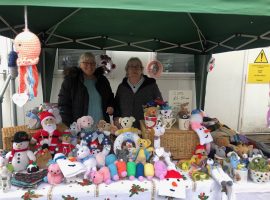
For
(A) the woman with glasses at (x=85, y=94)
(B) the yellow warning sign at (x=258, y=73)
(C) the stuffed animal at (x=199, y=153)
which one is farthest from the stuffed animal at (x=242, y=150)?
(B) the yellow warning sign at (x=258, y=73)

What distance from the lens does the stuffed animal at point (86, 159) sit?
1264 millimetres

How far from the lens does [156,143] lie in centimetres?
145

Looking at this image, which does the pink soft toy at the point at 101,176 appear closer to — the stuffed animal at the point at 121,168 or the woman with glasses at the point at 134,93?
the stuffed animal at the point at 121,168

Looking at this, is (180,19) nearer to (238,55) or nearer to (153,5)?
(153,5)

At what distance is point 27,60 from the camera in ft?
3.33

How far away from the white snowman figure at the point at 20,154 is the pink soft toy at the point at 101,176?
1.22 feet

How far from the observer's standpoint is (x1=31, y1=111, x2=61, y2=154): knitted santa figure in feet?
4.85

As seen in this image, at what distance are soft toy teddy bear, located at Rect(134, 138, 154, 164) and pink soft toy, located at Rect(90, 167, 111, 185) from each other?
18cm

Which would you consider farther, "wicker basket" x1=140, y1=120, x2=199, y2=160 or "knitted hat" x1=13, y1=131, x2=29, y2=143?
"wicker basket" x1=140, y1=120, x2=199, y2=160

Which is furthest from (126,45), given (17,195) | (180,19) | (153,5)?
(17,195)

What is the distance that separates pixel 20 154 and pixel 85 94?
0.89m

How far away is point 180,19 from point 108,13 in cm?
66

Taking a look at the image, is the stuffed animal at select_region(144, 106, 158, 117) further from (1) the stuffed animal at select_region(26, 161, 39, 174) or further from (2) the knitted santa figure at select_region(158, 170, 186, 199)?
(1) the stuffed animal at select_region(26, 161, 39, 174)

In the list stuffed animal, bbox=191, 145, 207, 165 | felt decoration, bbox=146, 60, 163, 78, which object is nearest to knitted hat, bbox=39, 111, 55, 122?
stuffed animal, bbox=191, 145, 207, 165
